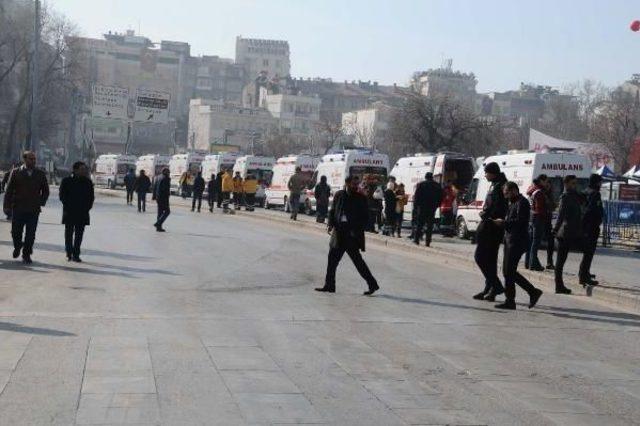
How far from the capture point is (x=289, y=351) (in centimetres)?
986

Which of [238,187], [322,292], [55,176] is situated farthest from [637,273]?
[55,176]

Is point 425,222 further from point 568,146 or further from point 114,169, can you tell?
point 114,169

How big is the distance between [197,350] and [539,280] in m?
9.44

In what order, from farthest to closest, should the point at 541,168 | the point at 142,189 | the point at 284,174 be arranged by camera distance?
the point at 284,174 < the point at 142,189 < the point at 541,168

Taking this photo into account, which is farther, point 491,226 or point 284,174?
point 284,174

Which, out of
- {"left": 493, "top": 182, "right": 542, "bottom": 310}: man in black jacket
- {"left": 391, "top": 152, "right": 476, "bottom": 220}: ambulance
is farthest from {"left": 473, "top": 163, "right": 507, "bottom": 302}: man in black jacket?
{"left": 391, "top": 152, "right": 476, "bottom": 220}: ambulance

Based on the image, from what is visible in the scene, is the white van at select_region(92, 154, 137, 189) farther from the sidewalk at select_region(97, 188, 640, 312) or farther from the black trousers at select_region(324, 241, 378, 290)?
the black trousers at select_region(324, 241, 378, 290)

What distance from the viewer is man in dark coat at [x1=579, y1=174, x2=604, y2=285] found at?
16297mm

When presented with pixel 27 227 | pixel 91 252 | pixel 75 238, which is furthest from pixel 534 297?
pixel 91 252

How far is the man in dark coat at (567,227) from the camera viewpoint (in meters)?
15.9

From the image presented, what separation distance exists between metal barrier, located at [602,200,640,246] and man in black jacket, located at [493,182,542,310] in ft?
58.3

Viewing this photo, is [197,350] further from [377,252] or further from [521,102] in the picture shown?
[521,102]

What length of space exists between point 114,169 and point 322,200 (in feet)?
145

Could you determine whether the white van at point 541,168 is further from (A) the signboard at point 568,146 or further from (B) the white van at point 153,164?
(B) the white van at point 153,164
